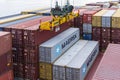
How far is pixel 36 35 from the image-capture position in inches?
688

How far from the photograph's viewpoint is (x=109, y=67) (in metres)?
10.8

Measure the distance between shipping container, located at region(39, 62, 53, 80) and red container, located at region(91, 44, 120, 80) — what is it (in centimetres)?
636

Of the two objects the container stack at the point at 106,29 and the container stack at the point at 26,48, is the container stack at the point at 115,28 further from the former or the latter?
the container stack at the point at 26,48

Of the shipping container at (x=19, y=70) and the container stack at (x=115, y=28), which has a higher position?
the container stack at (x=115, y=28)

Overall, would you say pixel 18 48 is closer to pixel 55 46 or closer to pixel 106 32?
pixel 55 46

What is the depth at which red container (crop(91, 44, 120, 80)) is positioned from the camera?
31.7ft

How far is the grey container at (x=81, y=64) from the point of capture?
17.4 m

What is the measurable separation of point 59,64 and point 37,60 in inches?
73.3

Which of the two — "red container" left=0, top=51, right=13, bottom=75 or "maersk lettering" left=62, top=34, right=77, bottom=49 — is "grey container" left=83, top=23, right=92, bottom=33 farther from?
"red container" left=0, top=51, right=13, bottom=75

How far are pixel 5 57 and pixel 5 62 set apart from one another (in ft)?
1.18

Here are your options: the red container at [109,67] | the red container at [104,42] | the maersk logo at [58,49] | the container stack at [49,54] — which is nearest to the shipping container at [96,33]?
the red container at [104,42]

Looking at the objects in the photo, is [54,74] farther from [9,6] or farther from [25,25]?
Answer: [9,6]

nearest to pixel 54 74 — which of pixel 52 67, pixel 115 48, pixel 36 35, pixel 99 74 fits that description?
pixel 52 67

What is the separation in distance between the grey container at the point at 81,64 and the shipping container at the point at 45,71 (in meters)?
1.54
